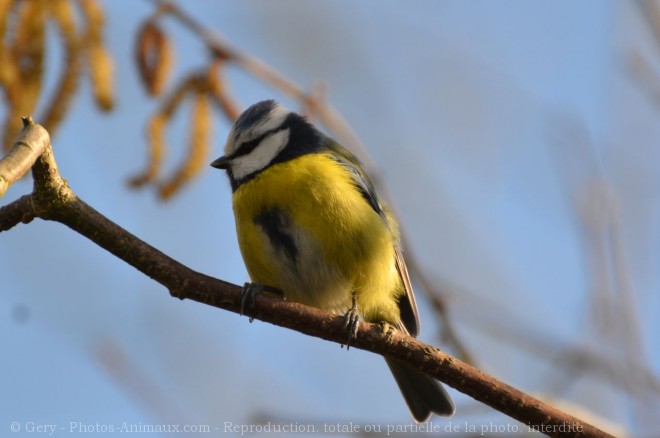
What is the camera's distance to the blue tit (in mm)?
2727

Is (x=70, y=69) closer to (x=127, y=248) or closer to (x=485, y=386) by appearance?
(x=127, y=248)

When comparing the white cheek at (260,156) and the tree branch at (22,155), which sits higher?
the white cheek at (260,156)

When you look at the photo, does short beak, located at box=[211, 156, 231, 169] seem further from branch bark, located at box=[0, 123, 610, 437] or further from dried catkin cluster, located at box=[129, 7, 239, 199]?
branch bark, located at box=[0, 123, 610, 437]

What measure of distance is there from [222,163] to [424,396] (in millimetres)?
1316

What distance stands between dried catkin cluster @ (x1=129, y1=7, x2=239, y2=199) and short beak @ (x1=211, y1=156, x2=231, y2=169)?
0.35 metres

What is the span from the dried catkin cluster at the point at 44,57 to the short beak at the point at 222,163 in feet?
2.26

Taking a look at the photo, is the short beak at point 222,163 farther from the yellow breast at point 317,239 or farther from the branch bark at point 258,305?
the branch bark at point 258,305

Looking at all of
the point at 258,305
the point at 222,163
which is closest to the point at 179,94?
the point at 222,163

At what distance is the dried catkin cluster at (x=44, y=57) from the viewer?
227 centimetres

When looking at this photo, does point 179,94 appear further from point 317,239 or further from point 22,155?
point 22,155

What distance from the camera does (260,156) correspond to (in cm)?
312

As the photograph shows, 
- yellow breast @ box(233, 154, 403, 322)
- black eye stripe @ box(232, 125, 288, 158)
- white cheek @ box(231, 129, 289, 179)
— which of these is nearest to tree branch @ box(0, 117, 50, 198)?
yellow breast @ box(233, 154, 403, 322)

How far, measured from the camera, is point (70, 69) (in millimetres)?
2424

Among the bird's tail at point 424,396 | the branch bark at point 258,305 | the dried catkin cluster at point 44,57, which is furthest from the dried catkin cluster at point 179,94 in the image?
the bird's tail at point 424,396
